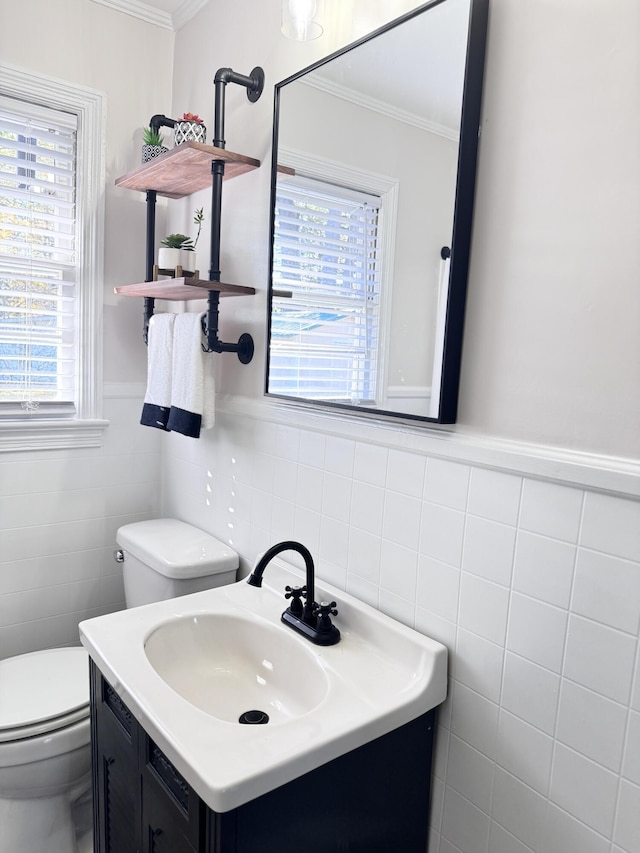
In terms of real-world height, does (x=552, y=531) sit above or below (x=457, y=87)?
below

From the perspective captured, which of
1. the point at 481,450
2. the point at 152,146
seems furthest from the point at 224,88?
the point at 481,450

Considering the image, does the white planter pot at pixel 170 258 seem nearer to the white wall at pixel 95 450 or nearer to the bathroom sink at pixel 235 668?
the white wall at pixel 95 450

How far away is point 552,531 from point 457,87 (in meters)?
0.78

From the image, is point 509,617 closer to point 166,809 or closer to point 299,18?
point 166,809

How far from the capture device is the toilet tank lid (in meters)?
1.68

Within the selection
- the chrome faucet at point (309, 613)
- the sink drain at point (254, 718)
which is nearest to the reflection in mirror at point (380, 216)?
the chrome faucet at point (309, 613)

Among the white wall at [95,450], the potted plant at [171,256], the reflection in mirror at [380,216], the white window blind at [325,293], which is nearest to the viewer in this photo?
the reflection in mirror at [380,216]

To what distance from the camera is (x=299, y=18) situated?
4.19 feet

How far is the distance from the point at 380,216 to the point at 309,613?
2.87 feet

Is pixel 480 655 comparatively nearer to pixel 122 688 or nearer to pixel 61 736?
pixel 122 688

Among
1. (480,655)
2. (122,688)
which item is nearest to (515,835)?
(480,655)

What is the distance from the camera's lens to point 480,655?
108 centimetres

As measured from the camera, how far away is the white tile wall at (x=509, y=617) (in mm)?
889

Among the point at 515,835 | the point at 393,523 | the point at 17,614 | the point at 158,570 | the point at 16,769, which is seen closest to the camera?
the point at 515,835
